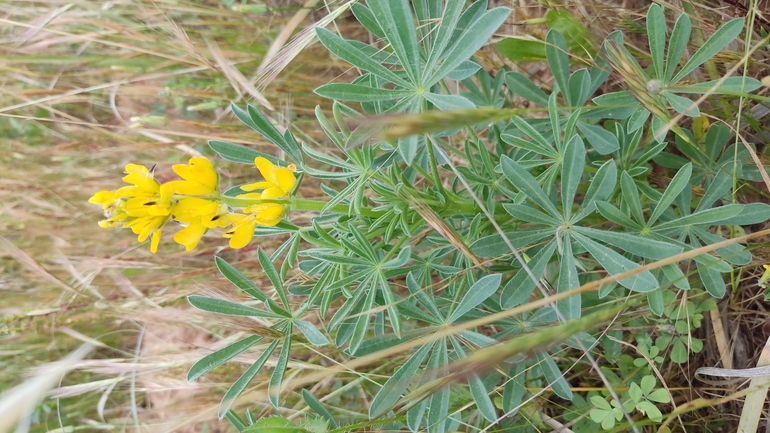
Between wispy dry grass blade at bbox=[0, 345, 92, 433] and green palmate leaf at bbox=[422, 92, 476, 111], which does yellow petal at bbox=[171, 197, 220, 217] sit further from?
wispy dry grass blade at bbox=[0, 345, 92, 433]

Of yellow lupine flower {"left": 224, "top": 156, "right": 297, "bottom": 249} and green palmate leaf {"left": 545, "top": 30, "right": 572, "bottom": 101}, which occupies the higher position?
green palmate leaf {"left": 545, "top": 30, "right": 572, "bottom": 101}

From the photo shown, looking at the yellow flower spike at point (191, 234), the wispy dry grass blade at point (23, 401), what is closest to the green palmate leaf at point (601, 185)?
the yellow flower spike at point (191, 234)

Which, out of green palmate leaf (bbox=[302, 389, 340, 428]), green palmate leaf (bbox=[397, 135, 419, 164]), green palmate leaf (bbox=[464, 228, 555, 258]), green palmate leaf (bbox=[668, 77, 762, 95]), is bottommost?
green palmate leaf (bbox=[302, 389, 340, 428])

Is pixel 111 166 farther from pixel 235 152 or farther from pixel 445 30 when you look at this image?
pixel 445 30

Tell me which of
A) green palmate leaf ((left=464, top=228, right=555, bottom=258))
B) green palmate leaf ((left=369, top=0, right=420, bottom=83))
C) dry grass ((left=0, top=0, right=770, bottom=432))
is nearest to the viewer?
green palmate leaf ((left=369, top=0, right=420, bottom=83))

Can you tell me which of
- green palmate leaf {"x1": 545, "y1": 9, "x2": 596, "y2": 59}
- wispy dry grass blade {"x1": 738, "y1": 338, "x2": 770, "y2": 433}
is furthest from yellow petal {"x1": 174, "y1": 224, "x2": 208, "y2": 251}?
wispy dry grass blade {"x1": 738, "y1": 338, "x2": 770, "y2": 433}

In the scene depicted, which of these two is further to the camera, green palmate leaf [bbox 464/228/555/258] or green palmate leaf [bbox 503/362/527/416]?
green palmate leaf [bbox 503/362/527/416]

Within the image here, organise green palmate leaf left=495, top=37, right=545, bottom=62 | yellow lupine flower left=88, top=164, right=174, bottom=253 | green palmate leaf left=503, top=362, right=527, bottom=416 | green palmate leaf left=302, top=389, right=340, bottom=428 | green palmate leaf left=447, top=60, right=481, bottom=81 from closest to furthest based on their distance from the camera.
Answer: yellow lupine flower left=88, top=164, right=174, bottom=253, green palmate leaf left=447, top=60, right=481, bottom=81, green palmate leaf left=503, top=362, right=527, bottom=416, green palmate leaf left=302, top=389, right=340, bottom=428, green palmate leaf left=495, top=37, right=545, bottom=62
